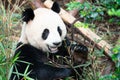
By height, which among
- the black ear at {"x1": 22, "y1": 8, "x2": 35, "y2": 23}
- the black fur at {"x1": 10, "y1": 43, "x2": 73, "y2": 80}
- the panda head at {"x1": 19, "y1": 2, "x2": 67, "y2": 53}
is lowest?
the black fur at {"x1": 10, "y1": 43, "x2": 73, "y2": 80}

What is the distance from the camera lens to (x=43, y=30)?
371cm

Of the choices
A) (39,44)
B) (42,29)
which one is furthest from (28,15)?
(39,44)

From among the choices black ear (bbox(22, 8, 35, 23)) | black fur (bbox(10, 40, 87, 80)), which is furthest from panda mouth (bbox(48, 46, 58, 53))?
black ear (bbox(22, 8, 35, 23))

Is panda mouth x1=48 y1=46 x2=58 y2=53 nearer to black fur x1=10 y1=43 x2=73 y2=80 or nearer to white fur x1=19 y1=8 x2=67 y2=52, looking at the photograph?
white fur x1=19 y1=8 x2=67 y2=52

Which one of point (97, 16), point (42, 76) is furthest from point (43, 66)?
point (97, 16)

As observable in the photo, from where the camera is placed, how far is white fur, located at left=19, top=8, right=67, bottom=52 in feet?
12.1

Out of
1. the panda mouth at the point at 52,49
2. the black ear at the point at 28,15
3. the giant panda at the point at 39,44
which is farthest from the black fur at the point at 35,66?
the black ear at the point at 28,15

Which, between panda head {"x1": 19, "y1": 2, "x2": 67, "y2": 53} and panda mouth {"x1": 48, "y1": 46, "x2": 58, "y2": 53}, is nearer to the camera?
panda head {"x1": 19, "y1": 2, "x2": 67, "y2": 53}

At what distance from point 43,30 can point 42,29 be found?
2 centimetres

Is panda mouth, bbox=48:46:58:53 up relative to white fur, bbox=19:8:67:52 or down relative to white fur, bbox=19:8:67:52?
down

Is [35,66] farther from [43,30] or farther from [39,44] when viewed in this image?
[43,30]

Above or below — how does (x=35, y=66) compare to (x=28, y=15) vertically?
below

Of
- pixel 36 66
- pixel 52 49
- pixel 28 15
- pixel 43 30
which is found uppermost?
pixel 28 15

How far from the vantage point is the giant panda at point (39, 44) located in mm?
3699
